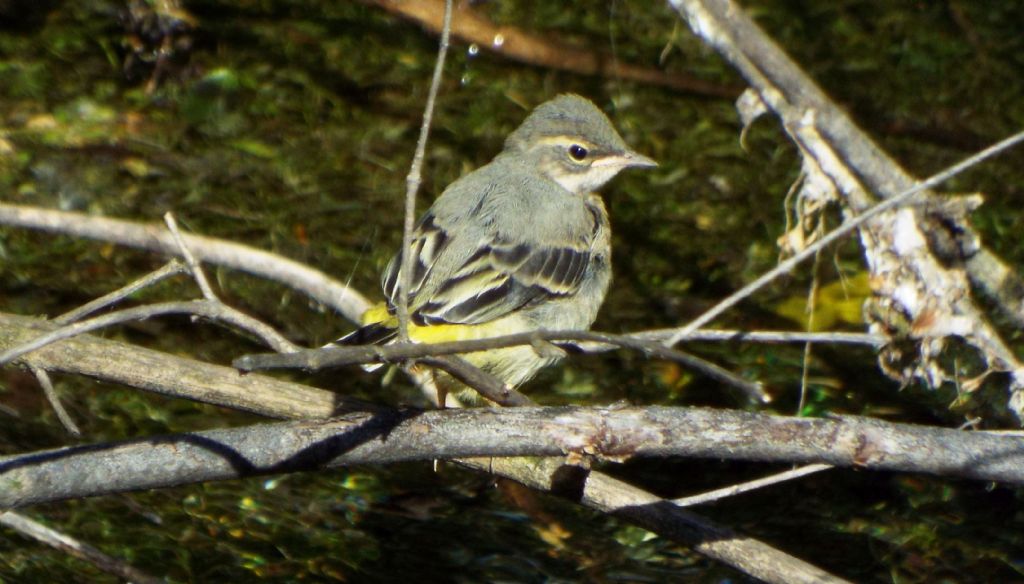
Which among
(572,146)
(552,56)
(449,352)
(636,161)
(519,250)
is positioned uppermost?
(552,56)

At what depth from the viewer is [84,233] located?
211 inches

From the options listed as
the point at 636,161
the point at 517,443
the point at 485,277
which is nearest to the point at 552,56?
the point at 636,161

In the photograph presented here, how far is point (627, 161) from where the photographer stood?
657cm

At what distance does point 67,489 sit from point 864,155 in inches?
150

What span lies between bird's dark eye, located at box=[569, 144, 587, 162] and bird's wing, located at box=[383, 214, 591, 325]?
0.62 m

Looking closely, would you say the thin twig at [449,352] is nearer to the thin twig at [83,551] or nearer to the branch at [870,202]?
the thin twig at [83,551]

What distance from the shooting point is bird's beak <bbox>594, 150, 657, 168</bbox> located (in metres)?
6.53

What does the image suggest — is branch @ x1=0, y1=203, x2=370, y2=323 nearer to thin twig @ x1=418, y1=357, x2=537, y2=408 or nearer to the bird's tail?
the bird's tail

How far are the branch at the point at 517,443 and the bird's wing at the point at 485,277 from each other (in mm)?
1583

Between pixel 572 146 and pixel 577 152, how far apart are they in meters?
0.04

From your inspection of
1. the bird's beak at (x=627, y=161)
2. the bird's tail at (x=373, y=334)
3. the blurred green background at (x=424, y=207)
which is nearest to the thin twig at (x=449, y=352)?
the bird's tail at (x=373, y=334)

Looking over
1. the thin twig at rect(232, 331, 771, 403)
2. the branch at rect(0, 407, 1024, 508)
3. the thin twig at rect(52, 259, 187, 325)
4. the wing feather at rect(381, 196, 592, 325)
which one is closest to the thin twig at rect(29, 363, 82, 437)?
the branch at rect(0, 407, 1024, 508)

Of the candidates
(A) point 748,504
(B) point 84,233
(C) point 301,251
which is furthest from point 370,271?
(A) point 748,504

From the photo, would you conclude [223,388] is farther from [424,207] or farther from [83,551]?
[424,207]
